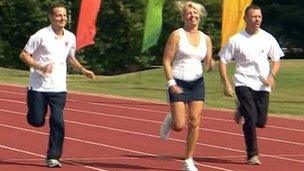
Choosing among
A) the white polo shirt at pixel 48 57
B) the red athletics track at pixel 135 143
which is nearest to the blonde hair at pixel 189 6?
the white polo shirt at pixel 48 57

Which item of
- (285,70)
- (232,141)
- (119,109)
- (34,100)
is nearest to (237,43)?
(34,100)

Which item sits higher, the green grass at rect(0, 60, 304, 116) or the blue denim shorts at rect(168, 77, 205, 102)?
the blue denim shorts at rect(168, 77, 205, 102)

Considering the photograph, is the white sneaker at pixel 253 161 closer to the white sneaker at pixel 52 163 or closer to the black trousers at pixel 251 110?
the black trousers at pixel 251 110

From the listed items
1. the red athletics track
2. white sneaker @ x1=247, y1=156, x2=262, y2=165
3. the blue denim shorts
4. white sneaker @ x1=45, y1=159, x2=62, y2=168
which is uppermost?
the blue denim shorts

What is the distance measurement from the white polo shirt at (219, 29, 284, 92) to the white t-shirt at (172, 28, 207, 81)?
0.83 m

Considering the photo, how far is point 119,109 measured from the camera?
2066cm

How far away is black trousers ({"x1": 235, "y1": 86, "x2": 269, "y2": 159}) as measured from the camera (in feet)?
36.1

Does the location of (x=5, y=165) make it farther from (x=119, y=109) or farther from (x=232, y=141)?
(x=119, y=109)

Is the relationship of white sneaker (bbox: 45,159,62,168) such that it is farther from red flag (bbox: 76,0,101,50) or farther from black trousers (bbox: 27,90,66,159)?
red flag (bbox: 76,0,101,50)

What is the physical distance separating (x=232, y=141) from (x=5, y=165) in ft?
15.0

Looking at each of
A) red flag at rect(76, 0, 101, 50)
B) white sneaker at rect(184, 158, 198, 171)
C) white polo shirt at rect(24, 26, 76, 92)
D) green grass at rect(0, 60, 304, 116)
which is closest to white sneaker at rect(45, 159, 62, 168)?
white polo shirt at rect(24, 26, 76, 92)

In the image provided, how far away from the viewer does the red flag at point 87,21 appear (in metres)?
25.9

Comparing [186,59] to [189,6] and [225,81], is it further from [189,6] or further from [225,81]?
[225,81]

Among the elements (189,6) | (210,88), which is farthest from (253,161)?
(210,88)
